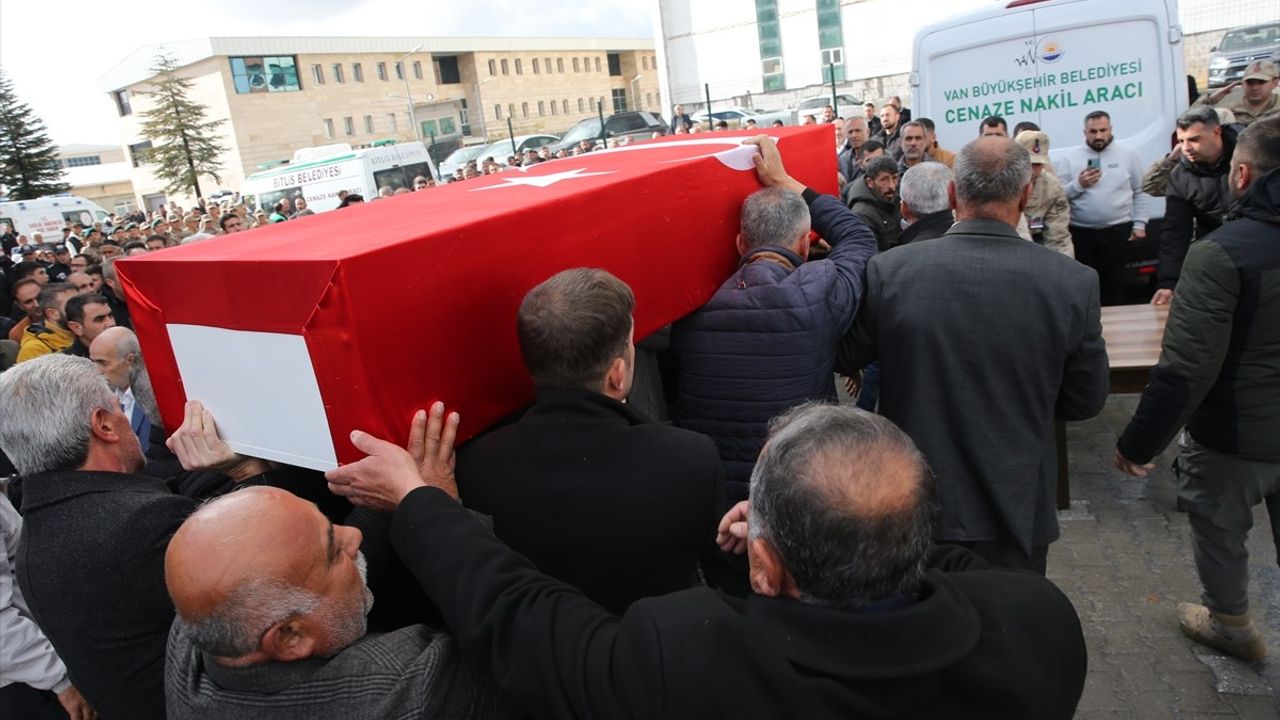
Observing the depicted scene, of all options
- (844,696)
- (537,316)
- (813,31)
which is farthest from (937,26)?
(813,31)

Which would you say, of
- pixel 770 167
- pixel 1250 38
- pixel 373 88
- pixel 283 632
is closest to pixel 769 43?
pixel 1250 38

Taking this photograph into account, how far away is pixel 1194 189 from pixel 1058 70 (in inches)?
82.2

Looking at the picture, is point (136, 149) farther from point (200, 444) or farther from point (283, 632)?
point (283, 632)

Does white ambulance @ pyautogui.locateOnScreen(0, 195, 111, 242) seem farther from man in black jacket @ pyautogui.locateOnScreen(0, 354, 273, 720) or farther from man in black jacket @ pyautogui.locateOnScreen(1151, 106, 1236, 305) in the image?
man in black jacket @ pyautogui.locateOnScreen(1151, 106, 1236, 305)

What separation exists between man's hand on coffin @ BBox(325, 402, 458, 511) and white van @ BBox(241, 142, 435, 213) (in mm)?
15546

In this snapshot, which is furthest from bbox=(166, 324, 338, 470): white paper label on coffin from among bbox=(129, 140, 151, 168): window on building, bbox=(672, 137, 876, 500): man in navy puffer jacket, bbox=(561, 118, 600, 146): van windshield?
bbox=(129, 140, 151, 168): window on building

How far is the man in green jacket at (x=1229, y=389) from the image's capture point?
7.87ft

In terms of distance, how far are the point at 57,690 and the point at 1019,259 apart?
10.2ft

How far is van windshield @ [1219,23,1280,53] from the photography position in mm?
16016

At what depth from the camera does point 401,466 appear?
153cm

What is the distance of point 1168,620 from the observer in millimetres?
3074

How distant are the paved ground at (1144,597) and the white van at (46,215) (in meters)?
26.1

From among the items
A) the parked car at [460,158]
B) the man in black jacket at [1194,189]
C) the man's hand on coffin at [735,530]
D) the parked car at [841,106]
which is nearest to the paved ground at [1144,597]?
the man in black jacket at [1194,189]

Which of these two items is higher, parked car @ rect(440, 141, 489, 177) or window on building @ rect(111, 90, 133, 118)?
window on building @ rect(111, 90, 133, 118)
